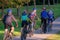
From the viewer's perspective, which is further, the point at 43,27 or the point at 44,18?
the point at 43,27

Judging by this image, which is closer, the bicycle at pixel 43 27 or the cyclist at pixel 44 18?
the cyclist at pixel 44 18

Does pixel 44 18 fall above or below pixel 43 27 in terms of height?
above

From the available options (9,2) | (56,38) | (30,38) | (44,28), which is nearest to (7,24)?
(30,38)

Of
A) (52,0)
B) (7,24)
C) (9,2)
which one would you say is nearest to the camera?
(7,24)

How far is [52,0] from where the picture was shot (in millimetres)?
80250

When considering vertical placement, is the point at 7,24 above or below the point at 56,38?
above

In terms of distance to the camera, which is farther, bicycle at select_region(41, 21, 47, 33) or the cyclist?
bicycle at select_region(41, 21, 47, 33)

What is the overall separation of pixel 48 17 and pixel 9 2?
11829 mm

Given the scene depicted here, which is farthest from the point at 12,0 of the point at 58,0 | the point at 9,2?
the point at 58,0

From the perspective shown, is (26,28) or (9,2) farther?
(9,2)

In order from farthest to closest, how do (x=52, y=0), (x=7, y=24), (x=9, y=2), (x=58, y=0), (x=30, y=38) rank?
(x=58, y=0) < (x=52, y=0) < (x=9, y=2) < (x=30, y=38) < (x=7, y=24)

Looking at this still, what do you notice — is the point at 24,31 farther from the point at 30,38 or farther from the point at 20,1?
the point at 20,1

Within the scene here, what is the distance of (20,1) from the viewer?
33250mm

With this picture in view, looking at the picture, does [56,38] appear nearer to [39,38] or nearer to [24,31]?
[39,38]
